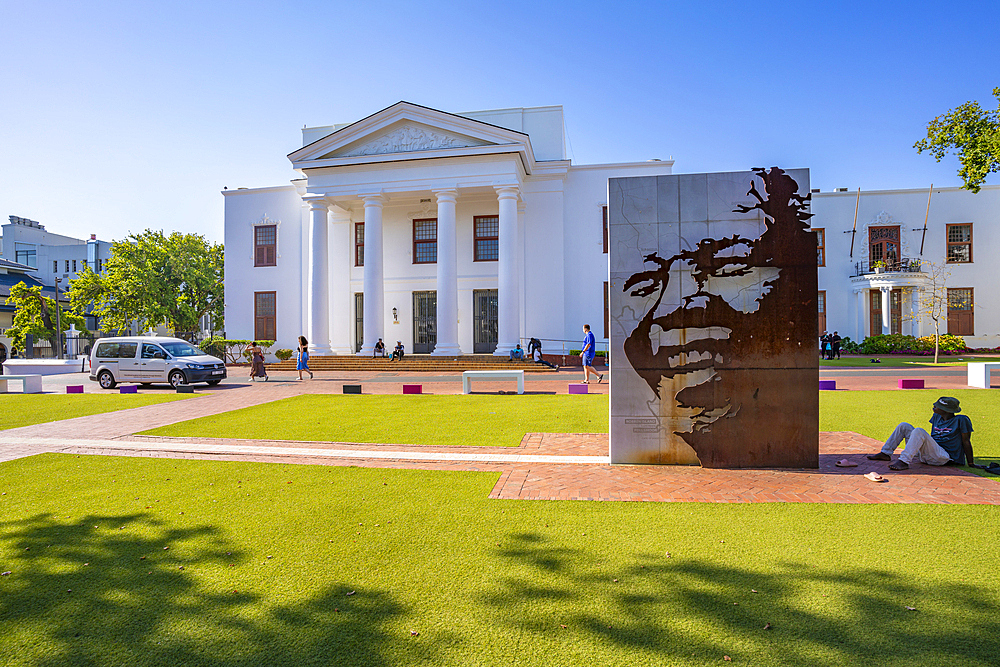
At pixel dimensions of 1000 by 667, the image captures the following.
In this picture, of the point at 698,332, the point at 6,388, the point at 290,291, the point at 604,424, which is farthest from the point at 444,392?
the point at 290,291

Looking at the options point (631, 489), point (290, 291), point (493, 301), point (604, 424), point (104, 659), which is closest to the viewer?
point (104, 659)

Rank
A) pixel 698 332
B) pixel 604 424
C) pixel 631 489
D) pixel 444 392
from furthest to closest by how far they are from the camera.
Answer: pixel 444 392
pixel 604 424
pixel 698 332
pixel 631 489

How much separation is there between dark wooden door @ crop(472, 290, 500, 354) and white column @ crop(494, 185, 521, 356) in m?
3.53

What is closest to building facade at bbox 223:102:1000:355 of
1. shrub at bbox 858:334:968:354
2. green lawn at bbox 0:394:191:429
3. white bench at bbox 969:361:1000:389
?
shrub at bbox 858:334:968:354

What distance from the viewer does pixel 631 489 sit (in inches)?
244

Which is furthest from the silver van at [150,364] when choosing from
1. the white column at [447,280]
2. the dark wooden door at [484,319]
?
the dark wooden door at [484,319]

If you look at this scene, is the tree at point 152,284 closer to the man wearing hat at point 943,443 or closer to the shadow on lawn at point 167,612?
the shadow on lawn at point 167,612

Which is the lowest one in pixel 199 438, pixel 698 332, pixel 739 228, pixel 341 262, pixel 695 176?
pixel 199 438

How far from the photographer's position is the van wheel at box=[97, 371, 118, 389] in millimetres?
20016

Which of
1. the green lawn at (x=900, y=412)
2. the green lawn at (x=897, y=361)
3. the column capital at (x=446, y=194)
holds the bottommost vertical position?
the green lawn at (x=900, y=412)

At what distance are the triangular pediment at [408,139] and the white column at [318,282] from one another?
2595mm

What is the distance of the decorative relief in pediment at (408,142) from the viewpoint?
29031 millimetres

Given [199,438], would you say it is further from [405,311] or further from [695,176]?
[405,311]

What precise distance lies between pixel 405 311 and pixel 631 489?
90.8 feet
